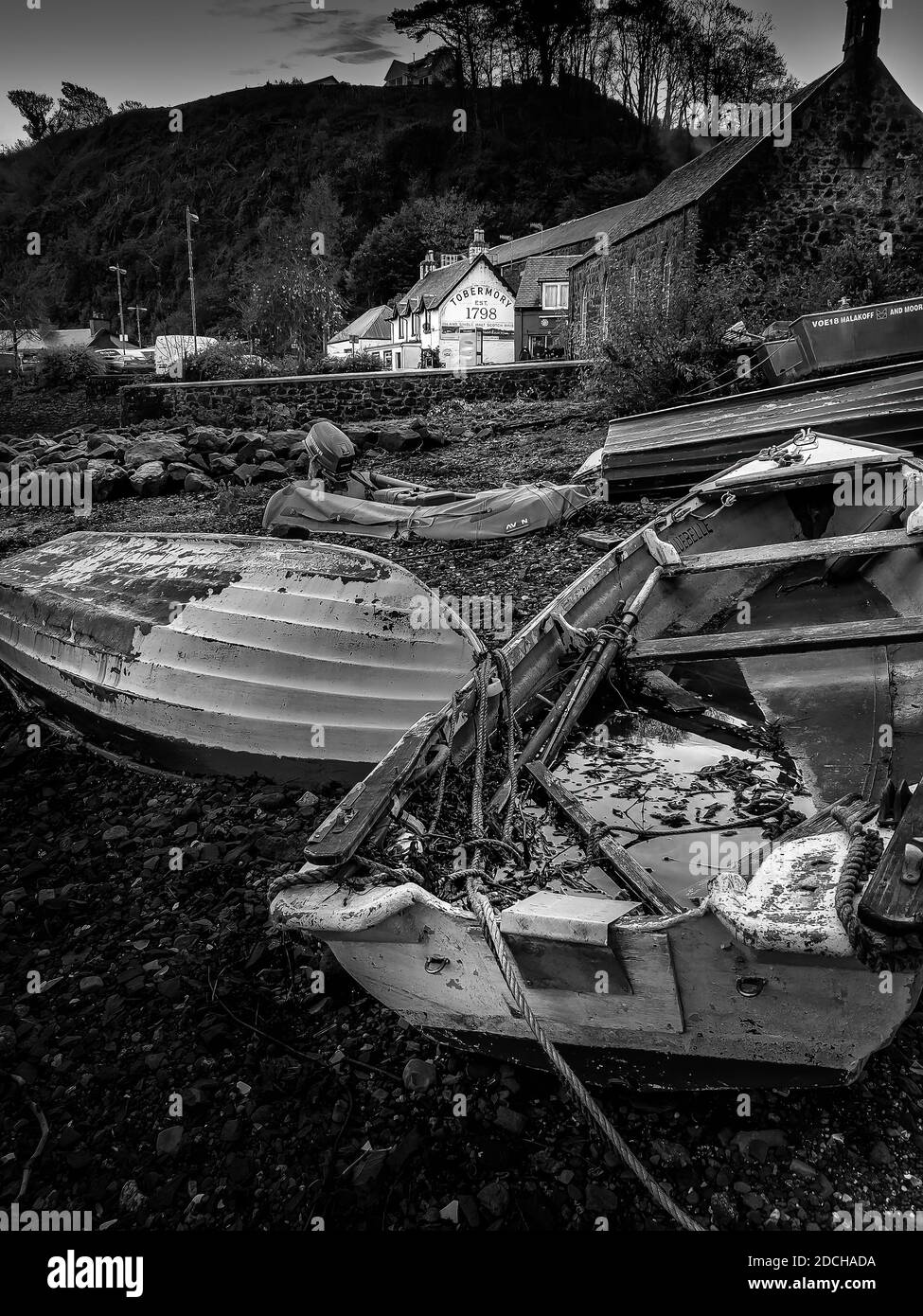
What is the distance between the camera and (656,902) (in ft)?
8.56

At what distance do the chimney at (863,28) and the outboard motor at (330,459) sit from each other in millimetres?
16295

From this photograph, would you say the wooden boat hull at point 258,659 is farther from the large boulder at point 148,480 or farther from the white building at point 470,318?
the white building at point 470,318

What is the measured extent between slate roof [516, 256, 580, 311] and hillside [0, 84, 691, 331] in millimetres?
21683

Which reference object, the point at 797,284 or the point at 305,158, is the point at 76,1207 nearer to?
the point at 797,284

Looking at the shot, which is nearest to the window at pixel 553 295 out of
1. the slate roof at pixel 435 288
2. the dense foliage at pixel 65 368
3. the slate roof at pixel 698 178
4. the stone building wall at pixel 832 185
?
the slate roof at pixel 435 288

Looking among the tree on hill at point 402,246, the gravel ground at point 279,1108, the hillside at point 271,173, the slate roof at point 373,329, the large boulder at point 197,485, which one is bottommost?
the gravel ground at point 279,1108

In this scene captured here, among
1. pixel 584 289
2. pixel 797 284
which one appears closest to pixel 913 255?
pixel 797 284

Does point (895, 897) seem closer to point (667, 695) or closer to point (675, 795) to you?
point (675, 795)

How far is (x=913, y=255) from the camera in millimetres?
18031

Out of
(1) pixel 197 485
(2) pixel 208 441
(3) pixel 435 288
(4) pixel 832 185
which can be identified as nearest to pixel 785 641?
(1) pixel 197 485

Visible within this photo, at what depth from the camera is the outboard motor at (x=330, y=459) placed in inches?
406

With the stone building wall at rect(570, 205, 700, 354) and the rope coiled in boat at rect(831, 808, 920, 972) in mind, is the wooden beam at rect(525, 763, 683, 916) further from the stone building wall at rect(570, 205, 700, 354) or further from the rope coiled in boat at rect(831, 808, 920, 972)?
the stone building wall at rect(570, 205, 700, 354)

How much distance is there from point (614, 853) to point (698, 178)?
2122 centimetres
